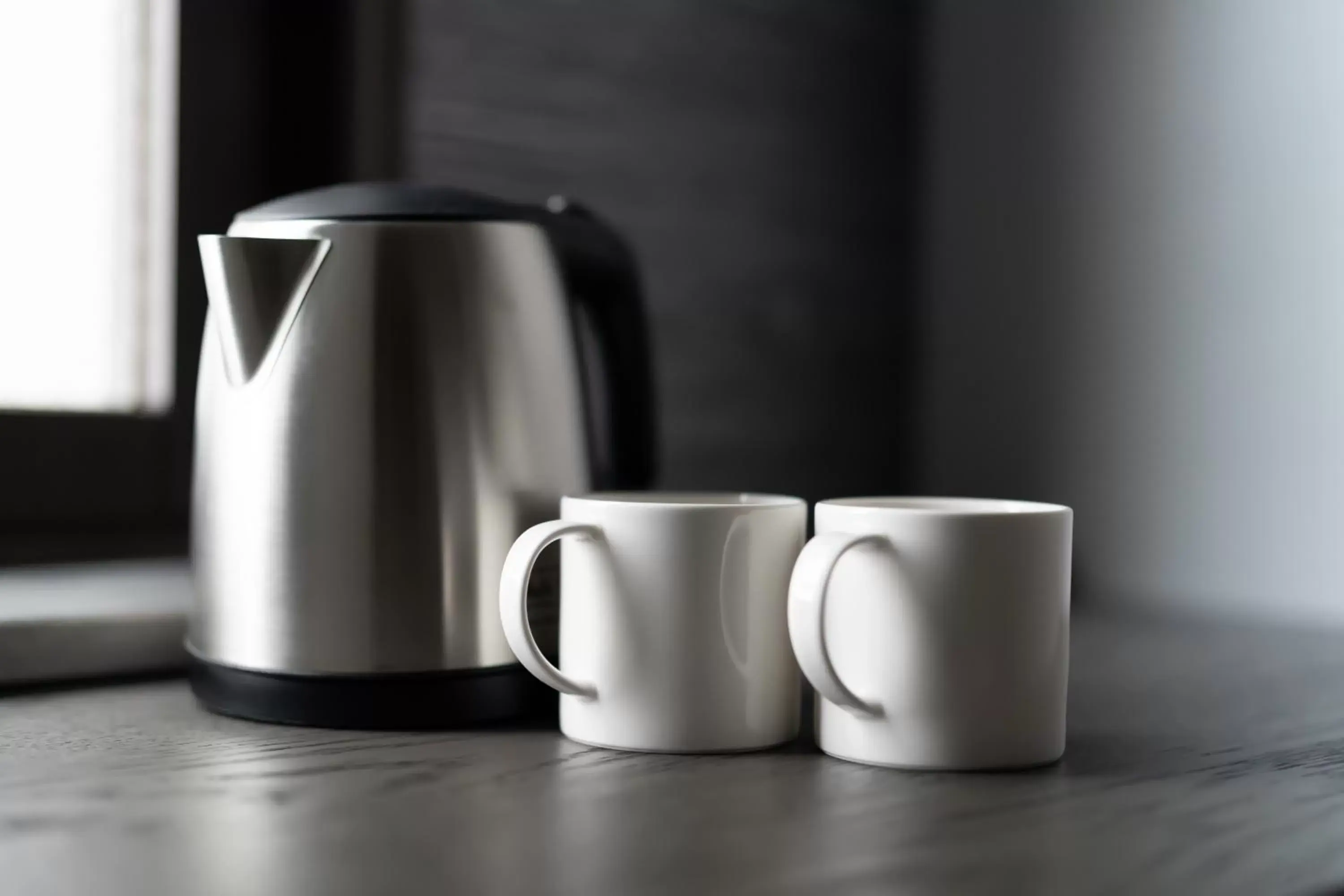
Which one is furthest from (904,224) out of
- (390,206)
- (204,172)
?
(390,206)

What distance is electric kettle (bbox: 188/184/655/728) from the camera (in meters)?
0.61

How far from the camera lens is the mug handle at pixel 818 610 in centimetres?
54

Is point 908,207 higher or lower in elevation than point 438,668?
higher

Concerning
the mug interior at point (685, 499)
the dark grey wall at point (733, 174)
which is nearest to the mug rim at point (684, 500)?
the mug interior at point (685, 499)

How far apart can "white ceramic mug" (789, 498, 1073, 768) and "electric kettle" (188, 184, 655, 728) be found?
0.16m

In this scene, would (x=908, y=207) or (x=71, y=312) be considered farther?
(x=908, y=207)

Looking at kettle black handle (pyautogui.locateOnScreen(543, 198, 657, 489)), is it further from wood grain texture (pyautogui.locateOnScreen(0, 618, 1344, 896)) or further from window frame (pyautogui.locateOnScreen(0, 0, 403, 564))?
window frame (pyautogui.locateOnScreen(0, 0, 403, 564))

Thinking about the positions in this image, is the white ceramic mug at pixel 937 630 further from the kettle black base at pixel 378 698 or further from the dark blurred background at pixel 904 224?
the dark blurred background at pixel 904 224

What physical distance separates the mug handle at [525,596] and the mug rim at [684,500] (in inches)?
0.7

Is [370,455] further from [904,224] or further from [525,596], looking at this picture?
[904,224]

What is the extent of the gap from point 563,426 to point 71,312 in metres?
0.56

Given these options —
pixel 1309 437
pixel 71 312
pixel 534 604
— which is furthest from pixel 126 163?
pixel 1309 437

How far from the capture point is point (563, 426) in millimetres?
654

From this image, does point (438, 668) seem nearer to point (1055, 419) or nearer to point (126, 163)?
point (126, 163)
